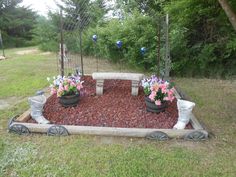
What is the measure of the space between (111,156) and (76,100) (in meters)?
1.45

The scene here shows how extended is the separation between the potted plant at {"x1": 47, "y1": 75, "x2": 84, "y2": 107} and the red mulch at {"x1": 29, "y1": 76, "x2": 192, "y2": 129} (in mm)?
102

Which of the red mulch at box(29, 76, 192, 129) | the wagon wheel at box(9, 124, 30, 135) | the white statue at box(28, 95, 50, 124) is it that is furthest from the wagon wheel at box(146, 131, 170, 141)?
the wagon wheel at box(9, 124, 30, 135)

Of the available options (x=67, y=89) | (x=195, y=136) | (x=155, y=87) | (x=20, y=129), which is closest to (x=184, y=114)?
(x=195, y=136)

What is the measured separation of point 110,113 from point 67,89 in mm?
707

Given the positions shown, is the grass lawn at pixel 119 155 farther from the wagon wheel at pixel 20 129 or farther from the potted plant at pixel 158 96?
the potted plant at pixel 158 96

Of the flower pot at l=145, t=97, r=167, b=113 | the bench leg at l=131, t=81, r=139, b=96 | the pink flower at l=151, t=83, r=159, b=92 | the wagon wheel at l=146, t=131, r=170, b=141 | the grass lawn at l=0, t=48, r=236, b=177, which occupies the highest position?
the pink flower at l=151, t=83, r=159, b=92

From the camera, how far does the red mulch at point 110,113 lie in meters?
3.24

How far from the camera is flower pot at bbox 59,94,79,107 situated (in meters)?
3.65

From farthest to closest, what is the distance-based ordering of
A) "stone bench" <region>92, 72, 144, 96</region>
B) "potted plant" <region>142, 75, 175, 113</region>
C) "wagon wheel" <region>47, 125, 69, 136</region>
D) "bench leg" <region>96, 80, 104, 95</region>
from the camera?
"bench leg" <region>96, 80, 104, 95</region> → "stone bench" <region>92, 72, 144, 96</region> → "potted plant" <region>142, 75, 175, 113</region> → "wagon wheel" <region>47, 125, 69, 136</region>

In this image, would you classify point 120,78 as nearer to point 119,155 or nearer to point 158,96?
point 158,96

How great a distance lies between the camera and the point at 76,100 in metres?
3.75

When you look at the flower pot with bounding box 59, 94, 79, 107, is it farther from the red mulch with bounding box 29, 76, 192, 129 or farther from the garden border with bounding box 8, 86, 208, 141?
the garden border with bounding box 8, 86, 208, 141

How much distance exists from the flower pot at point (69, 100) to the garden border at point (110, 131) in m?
0.69

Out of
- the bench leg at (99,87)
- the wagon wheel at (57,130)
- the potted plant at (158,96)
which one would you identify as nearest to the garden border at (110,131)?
the wagon wheel at (57,130)
